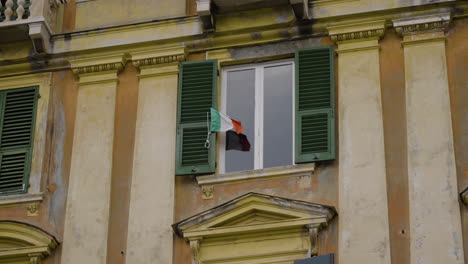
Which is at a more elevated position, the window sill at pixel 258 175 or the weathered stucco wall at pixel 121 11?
the weathered stucco wall at pixel 121 11

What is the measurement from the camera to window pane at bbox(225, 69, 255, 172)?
22.4 metres

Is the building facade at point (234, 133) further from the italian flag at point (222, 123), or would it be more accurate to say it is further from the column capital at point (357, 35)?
the italian flag at point (222, 123)

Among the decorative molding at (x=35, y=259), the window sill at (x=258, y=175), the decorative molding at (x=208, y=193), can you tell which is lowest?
the decorative molding at (x=35, y=259)

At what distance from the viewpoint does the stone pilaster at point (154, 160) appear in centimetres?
2180

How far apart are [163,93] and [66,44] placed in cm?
216

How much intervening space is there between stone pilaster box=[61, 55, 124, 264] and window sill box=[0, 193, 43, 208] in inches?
21.4

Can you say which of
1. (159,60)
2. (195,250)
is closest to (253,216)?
(195,250)

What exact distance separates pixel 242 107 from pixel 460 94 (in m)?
3.68

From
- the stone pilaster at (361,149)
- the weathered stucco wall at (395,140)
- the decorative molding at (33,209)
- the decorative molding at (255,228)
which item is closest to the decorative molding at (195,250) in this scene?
the decorative molding at (255,228)

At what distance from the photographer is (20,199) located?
899 inches

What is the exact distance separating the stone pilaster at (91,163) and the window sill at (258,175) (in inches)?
68.2

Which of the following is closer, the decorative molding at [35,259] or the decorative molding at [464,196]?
the decorative molding at [464,196]

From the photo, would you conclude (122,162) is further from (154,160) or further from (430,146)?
(430,146)

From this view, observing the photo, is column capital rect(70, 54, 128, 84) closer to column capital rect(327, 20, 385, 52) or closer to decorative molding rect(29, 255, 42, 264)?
decorative molding rect(29, 255, 42, 264)
